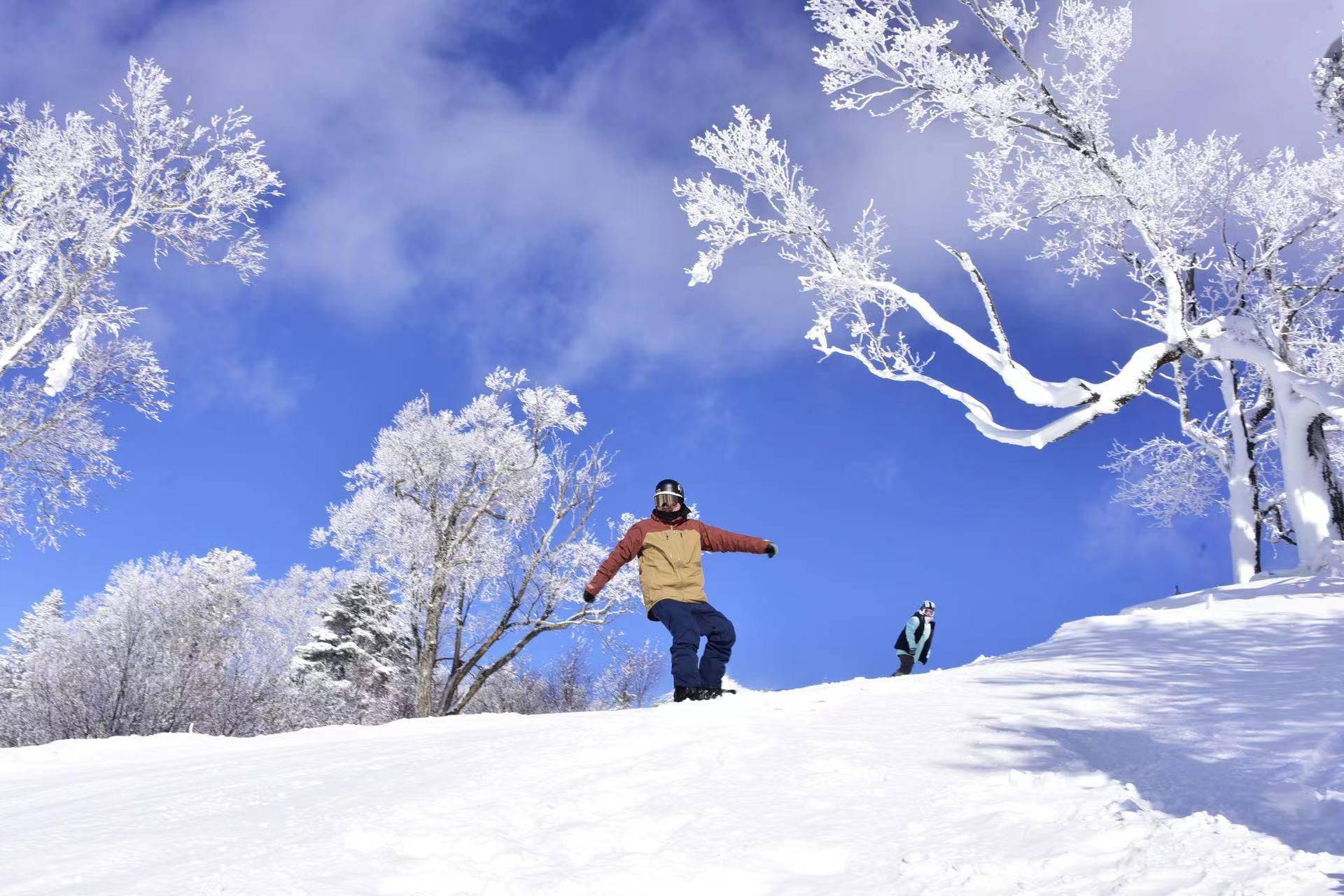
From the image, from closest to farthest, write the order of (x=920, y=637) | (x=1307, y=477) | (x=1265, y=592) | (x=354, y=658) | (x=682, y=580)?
(x=682, y=580)
(x=1265, y=592)
(x=1307, y=477)
(x=920, y=637)
(x=354, y=658)

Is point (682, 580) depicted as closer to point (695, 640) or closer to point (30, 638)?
point (695, 640)

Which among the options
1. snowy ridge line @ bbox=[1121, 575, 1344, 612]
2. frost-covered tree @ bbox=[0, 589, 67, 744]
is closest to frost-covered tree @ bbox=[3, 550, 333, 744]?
frost-covered tree @ bbox=[0, 589, 67, 744]

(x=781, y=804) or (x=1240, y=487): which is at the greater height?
(x=1240, y=487)

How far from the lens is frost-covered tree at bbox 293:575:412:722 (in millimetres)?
31828

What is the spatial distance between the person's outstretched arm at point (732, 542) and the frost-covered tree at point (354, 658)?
24893 millimetres

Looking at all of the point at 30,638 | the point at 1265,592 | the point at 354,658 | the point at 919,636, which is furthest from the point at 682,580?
the point at 30,638

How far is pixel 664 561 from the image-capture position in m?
7.68

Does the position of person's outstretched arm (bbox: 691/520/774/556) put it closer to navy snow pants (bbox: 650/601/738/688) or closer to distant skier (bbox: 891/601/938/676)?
navy snow pants (bbox: 650/601/738/688)

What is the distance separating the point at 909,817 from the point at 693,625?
4509 mm

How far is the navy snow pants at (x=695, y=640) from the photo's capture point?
23.5ft

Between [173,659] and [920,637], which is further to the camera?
[173,659]

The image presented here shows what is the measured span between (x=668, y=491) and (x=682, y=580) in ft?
2.77

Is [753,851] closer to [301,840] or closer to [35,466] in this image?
[301,840]

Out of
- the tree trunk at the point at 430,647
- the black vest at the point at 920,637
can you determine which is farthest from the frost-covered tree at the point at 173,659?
the black vest at the point at 920,637
